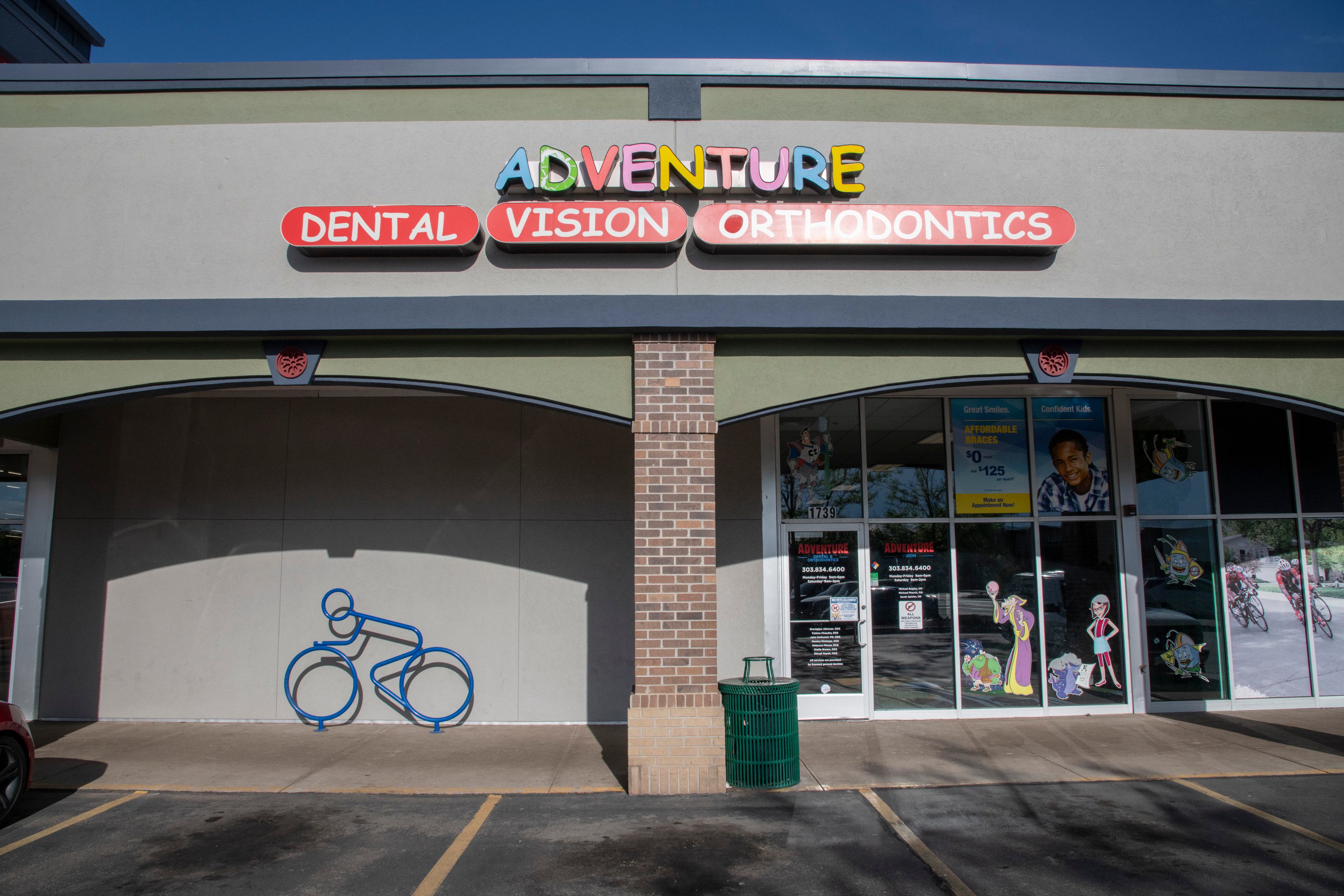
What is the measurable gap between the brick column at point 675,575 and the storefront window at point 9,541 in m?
8.51

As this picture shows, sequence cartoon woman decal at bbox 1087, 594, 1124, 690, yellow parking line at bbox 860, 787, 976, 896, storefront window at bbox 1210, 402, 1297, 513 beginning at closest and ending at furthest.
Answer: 1. yellow parking line at bbox 860, 787, 976, 896
2. cartoon woman decal at bbox 1087, 594, 1124, 690
3. storefront window at bbox 1210, 402, 1297, 513

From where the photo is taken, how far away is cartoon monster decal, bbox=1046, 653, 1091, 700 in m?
10.2

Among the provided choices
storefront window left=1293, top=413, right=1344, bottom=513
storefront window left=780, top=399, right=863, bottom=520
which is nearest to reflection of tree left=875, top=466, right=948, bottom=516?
storefront window left=780, top=399, right=863, bottom=520

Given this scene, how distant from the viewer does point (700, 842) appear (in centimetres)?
604

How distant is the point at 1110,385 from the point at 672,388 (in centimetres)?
449

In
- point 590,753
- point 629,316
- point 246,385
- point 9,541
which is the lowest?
point 590,753

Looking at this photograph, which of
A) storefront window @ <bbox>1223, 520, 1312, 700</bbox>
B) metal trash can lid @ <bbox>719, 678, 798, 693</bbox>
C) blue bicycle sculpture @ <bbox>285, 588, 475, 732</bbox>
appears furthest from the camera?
storefront window @ <bbox>1223, 520, 1312, 700</bbox>

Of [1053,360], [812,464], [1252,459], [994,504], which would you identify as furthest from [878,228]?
[1252,459]

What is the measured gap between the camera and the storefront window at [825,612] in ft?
32.8

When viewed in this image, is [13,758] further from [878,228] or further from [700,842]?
[878,228]

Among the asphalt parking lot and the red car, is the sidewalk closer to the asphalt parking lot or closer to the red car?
the asphalt parking lot

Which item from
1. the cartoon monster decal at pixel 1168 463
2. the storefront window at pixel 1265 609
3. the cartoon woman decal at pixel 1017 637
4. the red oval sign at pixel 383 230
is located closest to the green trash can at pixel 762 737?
the cartoon woman decal at pixel 1017 637

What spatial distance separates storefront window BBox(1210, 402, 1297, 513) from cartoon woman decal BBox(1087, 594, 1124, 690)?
2.16 m

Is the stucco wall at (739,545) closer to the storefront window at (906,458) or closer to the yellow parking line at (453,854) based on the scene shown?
the storefront window at (906,458)
